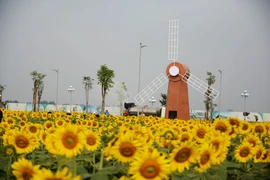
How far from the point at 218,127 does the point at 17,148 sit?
1.88 metres

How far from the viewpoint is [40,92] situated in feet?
137

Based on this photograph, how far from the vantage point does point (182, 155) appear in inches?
85.3

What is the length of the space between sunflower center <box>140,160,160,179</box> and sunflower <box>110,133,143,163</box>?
322 millimetres

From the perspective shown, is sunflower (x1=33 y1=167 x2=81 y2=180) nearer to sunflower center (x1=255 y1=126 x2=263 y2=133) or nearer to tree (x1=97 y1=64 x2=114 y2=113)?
sunflower center (x1=255 y1=126 x2=263 y2=133)

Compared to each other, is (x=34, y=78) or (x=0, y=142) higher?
(x=34, y=78)

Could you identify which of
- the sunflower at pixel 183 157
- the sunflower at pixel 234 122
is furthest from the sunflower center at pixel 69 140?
the sunflower at pixel 234 122

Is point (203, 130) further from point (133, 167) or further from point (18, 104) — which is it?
point (18, 104)

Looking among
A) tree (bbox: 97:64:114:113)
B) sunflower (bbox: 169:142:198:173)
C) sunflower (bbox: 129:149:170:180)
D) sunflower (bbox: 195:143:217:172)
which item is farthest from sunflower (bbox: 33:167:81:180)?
tree (bbox: 97:64:114:113)

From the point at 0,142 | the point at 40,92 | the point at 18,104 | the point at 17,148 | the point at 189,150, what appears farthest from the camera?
the point at 18,104

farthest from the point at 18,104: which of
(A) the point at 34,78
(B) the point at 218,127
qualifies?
(B) the point at 218,127

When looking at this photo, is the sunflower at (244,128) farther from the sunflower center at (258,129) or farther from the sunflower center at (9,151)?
the sunflower center at (9,151)

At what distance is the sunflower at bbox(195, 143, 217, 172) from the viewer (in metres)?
2.24

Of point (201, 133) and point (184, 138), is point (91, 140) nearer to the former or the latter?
point (184, 138)

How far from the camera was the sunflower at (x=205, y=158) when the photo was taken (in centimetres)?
224
